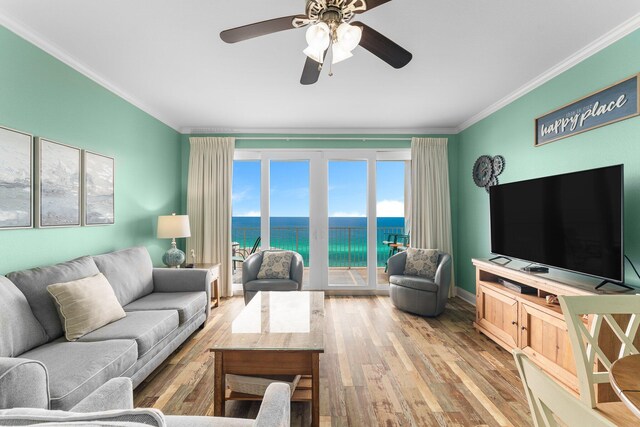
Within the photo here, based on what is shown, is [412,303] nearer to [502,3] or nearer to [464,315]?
[464,315]

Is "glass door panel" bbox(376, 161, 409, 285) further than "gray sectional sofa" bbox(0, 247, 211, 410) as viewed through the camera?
Yes

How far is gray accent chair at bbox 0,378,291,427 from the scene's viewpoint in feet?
2.20

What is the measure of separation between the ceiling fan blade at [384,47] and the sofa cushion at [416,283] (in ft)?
9.25

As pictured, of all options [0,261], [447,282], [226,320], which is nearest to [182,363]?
[226,320]

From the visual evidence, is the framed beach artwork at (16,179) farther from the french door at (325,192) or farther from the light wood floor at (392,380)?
the french door at (325,192)

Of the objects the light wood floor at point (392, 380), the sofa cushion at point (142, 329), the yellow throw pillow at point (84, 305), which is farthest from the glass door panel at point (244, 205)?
the yellow throw pillow at point (84, 305)

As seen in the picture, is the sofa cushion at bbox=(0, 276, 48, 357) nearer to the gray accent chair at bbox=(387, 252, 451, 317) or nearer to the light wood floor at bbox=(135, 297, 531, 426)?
the light wood floor at bbox=(135, 297, 531, 426)

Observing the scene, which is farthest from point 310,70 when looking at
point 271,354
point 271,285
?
point 271,285

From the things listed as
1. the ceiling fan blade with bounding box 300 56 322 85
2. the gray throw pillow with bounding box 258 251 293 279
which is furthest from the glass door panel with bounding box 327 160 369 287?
the ceiling fan blade with bounding box 300 56 322 85

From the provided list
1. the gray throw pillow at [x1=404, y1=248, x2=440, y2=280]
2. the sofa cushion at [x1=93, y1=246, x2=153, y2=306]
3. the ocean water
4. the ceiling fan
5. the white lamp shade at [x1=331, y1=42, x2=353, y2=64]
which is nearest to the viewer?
the ceiling fan

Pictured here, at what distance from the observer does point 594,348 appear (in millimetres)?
1350

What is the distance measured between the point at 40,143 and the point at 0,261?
3.09ft

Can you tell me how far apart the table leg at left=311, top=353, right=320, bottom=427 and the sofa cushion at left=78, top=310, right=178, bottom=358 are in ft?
4.24

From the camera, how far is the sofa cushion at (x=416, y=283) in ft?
12.6
